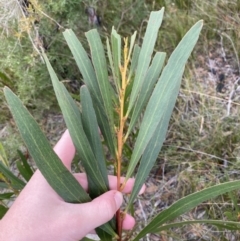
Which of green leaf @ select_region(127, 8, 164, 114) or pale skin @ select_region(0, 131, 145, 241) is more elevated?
green leaf @ select_region(127, 8, 164, 114)

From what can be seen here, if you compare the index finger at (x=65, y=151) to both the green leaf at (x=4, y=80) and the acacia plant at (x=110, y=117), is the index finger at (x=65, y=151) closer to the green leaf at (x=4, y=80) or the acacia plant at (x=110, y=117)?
the acacia plant at (x=110, y=117)

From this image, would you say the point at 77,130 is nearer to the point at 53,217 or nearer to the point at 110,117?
the point at 110,117

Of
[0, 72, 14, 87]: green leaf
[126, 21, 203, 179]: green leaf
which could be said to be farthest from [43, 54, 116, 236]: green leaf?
[0, 72, 14, 87]: green leaf

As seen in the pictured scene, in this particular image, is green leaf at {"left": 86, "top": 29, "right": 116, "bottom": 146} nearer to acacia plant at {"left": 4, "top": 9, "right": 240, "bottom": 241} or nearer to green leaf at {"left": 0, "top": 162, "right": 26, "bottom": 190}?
acacia plant at {"left": 4, "top": 9, "right": 240, "bottom": 241}

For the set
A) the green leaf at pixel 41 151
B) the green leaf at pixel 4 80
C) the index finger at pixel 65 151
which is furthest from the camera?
the green leaf at pixel 4 80

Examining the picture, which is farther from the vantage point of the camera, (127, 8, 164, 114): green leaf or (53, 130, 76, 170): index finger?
(53, 130, 76, 170): index finger

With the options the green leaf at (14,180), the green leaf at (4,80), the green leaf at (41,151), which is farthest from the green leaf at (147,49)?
the green leaf at (4,80)
